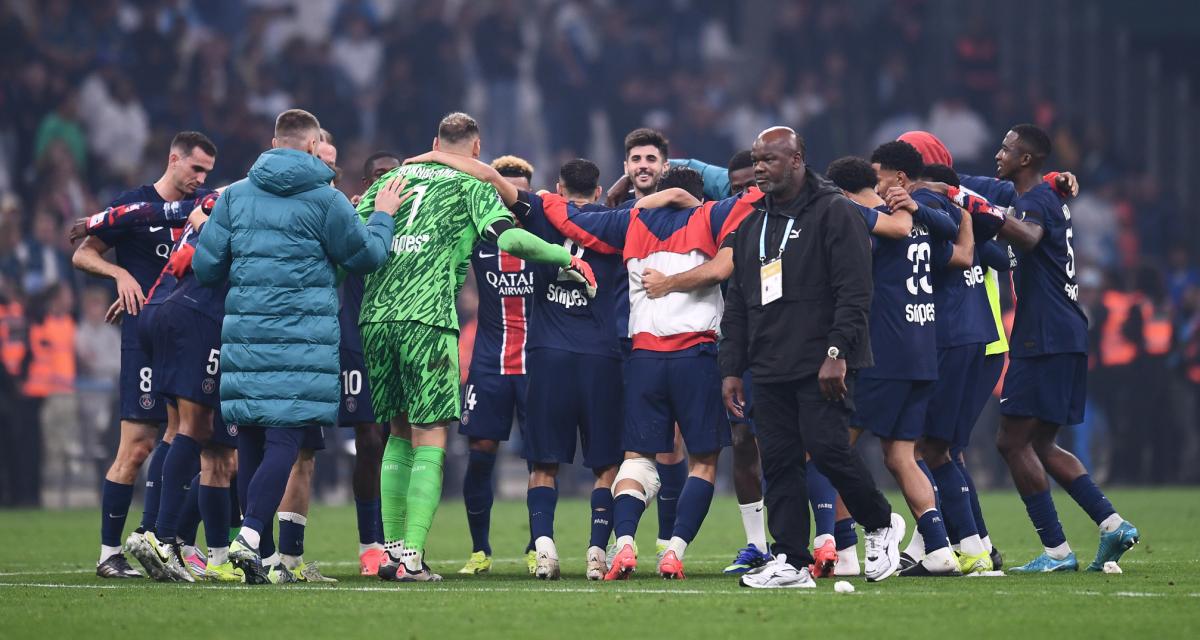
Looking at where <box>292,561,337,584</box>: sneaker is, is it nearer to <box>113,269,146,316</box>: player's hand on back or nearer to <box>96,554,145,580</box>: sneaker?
<box>96,554,145,580</box>: sneaker

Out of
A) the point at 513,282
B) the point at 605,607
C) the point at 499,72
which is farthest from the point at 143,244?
the point at 499,72

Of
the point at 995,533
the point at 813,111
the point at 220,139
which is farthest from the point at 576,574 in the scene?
the point at 813,111

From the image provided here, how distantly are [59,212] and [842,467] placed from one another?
12869 mm

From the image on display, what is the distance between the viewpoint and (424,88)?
888 inches

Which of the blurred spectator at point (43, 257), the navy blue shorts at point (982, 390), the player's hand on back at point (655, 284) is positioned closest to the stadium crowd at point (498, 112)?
the blurred spectator at point (43, 257)

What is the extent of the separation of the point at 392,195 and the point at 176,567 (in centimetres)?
220

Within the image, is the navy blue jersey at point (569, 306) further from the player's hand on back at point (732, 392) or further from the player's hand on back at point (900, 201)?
the player's hand on back at point (900, 201)

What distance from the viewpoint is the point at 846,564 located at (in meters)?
9.04

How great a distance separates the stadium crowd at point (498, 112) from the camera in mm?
17406

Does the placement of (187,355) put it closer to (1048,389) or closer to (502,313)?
(502,313)

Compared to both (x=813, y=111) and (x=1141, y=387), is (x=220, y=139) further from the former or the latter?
(x=1141, y=387)

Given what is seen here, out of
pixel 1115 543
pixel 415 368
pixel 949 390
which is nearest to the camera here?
pixel 415 368

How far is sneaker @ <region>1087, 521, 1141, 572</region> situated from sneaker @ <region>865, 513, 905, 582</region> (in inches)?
47.4

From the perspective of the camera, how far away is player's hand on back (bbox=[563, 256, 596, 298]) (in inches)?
345
